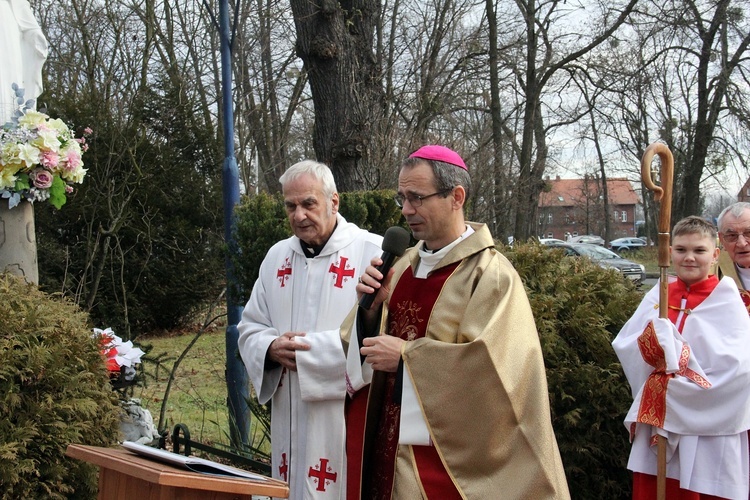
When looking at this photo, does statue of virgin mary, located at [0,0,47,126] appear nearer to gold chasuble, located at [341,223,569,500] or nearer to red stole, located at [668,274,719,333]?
gold chasuble, located at [341,223,569,500]

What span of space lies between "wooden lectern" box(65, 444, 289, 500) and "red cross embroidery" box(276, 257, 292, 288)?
58.1 inches

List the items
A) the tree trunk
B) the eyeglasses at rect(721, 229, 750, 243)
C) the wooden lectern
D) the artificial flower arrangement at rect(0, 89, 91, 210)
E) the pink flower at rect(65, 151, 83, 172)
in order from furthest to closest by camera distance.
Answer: the tree trunk
the pink flower at rect(65, 151, 83, 172)
the artificial flower arrangement at rect(0, 89, 91, 210)
the eyeglasses at rect(721, 229, 750, 243)
the wooden lectern

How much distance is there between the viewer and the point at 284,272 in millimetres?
3959

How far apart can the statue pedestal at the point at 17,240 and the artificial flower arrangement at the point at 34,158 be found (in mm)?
106

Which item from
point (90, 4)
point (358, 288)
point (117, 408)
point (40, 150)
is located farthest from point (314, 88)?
point (90, 4)

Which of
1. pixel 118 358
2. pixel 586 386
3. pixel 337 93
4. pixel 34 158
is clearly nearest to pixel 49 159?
pixel 34 158

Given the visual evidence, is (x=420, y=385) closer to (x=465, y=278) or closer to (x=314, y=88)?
(x=465, y=278)

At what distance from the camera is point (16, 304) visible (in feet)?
13.0

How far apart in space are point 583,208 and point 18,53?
4853 centimetres

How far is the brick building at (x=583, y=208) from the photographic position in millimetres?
48812

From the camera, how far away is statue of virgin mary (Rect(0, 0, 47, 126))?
4.80m

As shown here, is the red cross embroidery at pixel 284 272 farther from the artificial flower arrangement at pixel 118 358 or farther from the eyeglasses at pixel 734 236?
the eyeglasses at pixel 734 236

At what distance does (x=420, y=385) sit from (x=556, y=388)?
1665 millimetres

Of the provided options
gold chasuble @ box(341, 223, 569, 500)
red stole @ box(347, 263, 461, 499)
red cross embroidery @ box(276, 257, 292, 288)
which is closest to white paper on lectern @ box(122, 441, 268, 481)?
gold chasuble @ box(341, 223, 569, 500)
